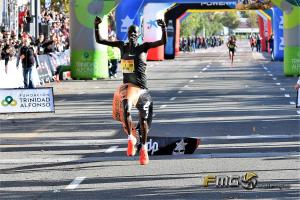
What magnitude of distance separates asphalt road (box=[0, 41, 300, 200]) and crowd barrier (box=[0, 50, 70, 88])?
2.86 meters

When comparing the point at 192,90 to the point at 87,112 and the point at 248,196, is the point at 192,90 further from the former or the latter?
the point at 248,196

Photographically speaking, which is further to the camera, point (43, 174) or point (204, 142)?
point (204, 142)

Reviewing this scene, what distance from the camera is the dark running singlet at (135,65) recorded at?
44.1 feet

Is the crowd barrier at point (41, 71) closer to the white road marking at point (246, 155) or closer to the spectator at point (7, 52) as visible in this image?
the spectator at point (7, 52)

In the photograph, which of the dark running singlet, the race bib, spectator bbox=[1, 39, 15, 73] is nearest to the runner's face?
the dark running singlet

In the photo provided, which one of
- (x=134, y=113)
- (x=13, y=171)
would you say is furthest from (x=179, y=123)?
(x=13, y=171)

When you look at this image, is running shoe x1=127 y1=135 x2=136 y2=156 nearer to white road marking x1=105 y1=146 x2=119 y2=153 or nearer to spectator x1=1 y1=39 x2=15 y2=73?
white road marking x1=105 y1=146 x2=119 y2=153

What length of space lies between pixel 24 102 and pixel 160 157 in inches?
298

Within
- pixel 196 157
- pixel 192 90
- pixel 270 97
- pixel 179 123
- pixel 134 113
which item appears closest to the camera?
pixel 196 157

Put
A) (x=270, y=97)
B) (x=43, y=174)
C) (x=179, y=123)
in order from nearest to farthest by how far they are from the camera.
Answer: (x=43, y=174) → (x=179, y=123) → (x=270, y=97)

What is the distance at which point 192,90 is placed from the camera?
31469 mm

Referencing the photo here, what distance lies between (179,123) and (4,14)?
23812mm

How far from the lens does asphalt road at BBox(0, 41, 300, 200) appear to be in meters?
10.9

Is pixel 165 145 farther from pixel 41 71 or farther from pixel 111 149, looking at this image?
pixel 41 71
